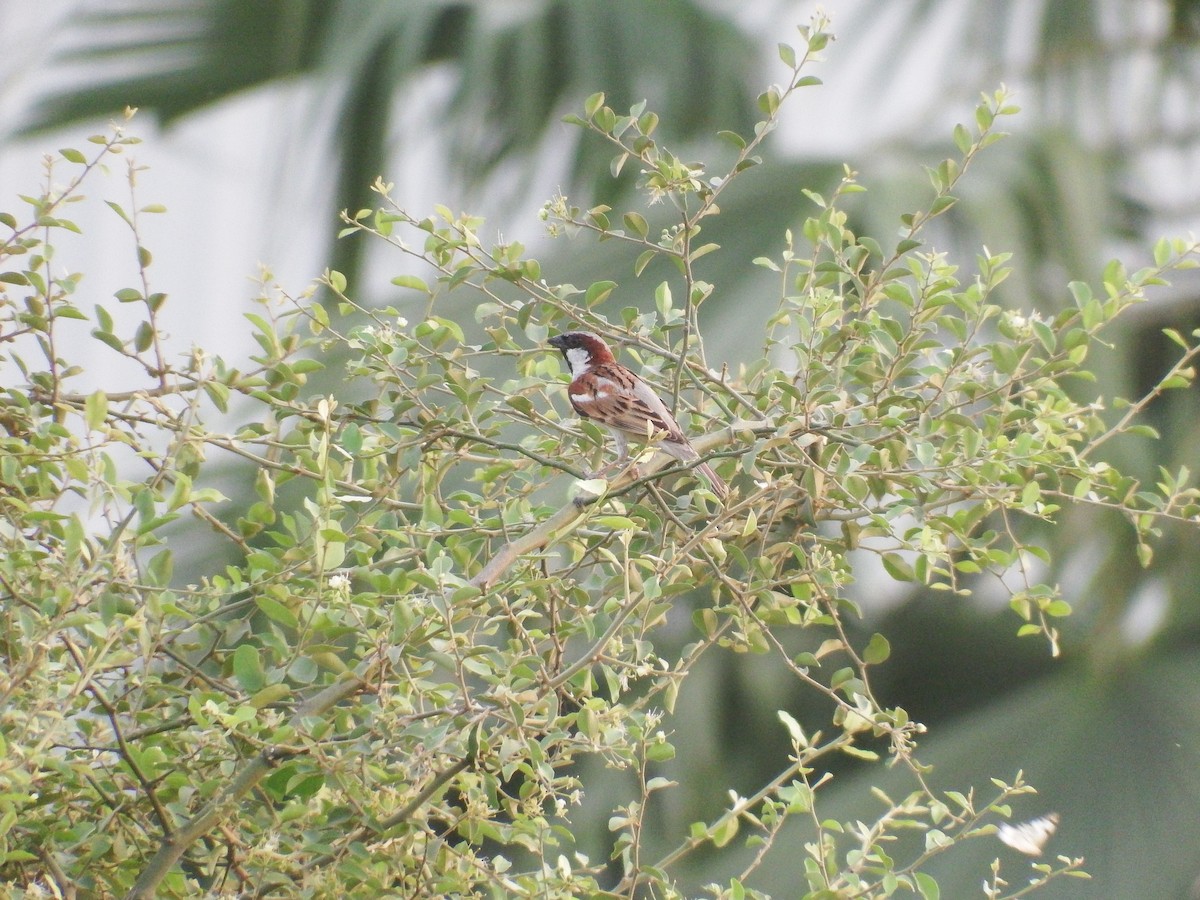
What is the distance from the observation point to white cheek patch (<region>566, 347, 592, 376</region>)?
2260 mm

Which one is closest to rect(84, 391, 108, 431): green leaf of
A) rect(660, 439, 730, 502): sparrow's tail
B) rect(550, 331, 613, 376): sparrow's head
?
rect(660, 439, 730, 502): sparrow's tail

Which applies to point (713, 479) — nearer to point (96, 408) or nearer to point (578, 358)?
point (96, 408)

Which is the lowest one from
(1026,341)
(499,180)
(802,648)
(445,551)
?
(802,648)

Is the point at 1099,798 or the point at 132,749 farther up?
the point at 132,749

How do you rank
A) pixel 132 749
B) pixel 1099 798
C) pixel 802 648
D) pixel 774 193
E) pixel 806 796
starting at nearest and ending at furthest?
pixel 132 749
pixel 806 796
pixel 1099 798
pixel 774 193
pixel 802 648

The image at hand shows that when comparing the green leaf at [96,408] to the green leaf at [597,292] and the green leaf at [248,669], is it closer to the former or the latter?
the green leaf at [248,669]

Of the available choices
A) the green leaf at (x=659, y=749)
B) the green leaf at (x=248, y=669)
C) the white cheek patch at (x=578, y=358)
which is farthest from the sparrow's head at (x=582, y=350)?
the green leaf at (x=248, y=669)

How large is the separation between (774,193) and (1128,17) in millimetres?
1955

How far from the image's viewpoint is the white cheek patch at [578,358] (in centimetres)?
226

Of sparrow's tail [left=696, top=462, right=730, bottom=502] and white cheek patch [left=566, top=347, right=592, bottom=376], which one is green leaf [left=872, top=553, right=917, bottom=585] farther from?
white cheek patch [left=566, top=347, right=592, bottom=376]

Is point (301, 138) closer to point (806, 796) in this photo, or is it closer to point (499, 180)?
point (499, 180)

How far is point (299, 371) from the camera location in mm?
1463

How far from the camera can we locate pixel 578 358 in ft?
7.81

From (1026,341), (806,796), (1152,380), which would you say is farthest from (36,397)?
(1152,380)
